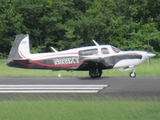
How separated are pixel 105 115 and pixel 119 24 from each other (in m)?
36.9

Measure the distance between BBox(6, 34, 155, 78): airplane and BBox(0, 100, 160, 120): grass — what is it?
38.1ft

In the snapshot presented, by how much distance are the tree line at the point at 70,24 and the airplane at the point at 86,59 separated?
67.5 ft

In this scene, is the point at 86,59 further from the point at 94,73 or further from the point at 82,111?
the point at 82,111

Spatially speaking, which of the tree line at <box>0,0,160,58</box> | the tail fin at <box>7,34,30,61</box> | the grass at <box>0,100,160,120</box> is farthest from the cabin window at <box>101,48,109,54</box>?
the tree line at <box>0,0,160,58</box>

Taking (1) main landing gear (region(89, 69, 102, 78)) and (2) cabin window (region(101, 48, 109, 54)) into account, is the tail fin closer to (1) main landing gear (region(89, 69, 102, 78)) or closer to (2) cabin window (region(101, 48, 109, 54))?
(1) main landing gear (region(89, 69, 102, 78))

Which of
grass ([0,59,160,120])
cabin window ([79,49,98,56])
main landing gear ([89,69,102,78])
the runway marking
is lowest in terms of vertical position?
main landing gear ([89,69,102,78])

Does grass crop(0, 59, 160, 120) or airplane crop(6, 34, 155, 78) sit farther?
airplane crop(6, 34, 155, 78)

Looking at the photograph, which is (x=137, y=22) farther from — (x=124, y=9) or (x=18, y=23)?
(x=18, y=23)

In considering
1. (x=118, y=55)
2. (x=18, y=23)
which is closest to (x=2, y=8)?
(x=18, y=23)

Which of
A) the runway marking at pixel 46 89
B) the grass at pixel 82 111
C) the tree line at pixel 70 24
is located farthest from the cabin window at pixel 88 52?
the tree line at pixel 70 24

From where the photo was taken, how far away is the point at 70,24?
4603 cm

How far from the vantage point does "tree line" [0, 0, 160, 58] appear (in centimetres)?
4562

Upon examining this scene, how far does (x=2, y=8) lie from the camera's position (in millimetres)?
47375

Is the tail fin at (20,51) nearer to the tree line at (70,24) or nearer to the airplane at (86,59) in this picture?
the airplane at (86,59)
